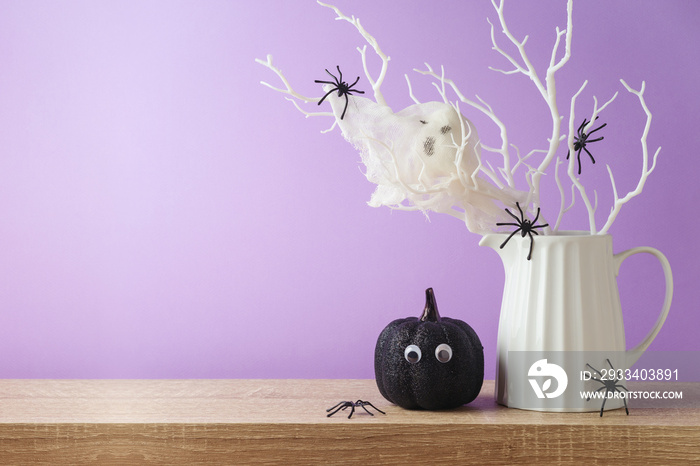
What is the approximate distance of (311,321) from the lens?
157 centimetres

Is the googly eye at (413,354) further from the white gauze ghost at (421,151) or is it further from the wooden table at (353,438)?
the white gauze ghost at (421,151)

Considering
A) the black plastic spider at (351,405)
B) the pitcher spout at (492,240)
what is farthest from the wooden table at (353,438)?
the pitcher spout at (492,240)

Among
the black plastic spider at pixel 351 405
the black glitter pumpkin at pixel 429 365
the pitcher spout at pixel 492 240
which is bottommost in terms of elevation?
the black plastic spider at pixel 351 405

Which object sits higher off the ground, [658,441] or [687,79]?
[687,79]

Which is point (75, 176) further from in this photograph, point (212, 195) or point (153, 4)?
point (153, 4)

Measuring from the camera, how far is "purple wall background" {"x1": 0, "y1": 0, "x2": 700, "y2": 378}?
1.55 metres

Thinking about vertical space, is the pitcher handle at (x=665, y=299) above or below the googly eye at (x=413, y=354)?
above

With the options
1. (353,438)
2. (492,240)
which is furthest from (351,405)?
(492,240)

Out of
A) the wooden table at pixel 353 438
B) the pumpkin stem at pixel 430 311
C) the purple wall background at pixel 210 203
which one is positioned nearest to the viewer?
the wooden table at pixel 353 438

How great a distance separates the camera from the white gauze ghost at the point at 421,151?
3.52ft

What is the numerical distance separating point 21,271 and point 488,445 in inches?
41.7

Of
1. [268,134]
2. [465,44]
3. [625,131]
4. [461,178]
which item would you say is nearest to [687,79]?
[625,131]

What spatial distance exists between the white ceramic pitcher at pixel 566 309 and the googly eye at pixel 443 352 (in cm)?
10

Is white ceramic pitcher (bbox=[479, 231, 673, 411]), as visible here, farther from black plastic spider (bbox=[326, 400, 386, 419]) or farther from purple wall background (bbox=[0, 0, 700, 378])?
purple wall background (bbox=[0, 0, 700, 378])
